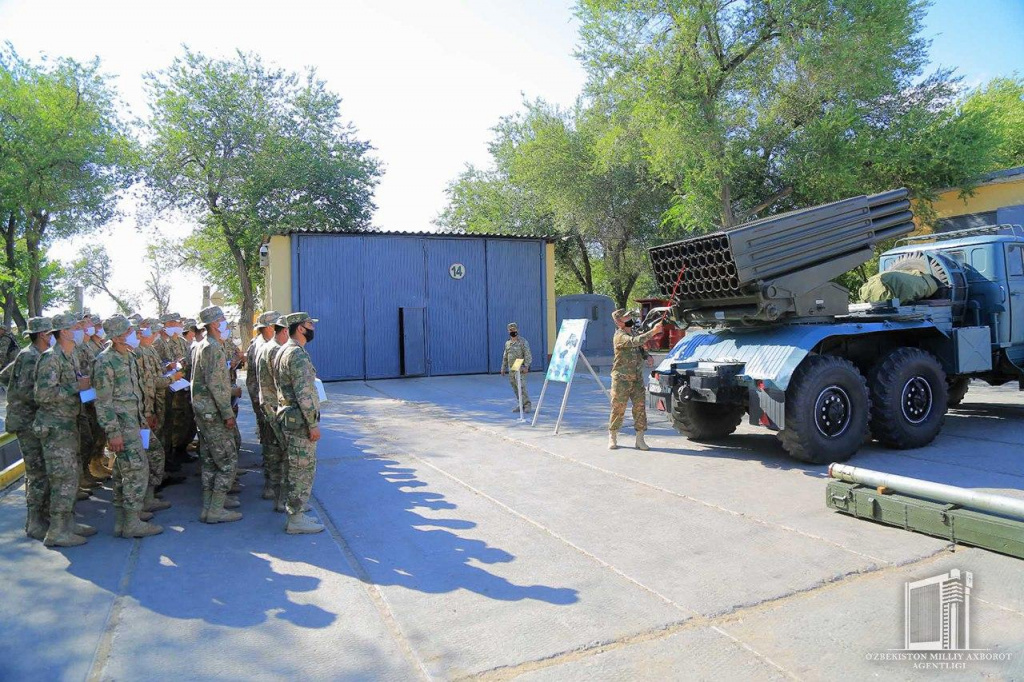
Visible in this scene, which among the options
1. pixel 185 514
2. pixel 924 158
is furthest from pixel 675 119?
pixel 185 514

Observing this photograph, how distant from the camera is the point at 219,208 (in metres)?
26.7

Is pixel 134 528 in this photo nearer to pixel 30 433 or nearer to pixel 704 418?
pixel 30 433

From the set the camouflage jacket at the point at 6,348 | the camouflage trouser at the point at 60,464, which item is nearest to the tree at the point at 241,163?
the camouflage jacket at the point at 6,348

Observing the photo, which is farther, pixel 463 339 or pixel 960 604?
pixel 463 339

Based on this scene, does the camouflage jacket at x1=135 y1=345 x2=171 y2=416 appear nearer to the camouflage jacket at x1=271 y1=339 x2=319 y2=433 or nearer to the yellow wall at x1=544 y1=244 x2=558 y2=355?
the camouflage jacket at x1=271 y1=339 x2=319 y2=433

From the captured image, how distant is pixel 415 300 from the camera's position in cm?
1923

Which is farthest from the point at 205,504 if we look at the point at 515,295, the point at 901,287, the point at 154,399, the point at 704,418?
the point at 515,295

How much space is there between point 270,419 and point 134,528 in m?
1.31

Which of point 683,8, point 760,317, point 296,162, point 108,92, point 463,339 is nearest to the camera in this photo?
point 760,317

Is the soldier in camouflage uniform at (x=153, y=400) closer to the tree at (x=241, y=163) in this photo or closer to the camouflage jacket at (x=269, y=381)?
the camouflage jacket at (x=269, y=381)

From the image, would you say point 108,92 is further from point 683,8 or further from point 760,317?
point 760,317

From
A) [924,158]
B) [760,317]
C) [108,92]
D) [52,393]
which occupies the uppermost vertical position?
[108,92]

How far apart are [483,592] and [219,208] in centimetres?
2557

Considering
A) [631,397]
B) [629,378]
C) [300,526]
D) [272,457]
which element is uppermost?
[629,378]
